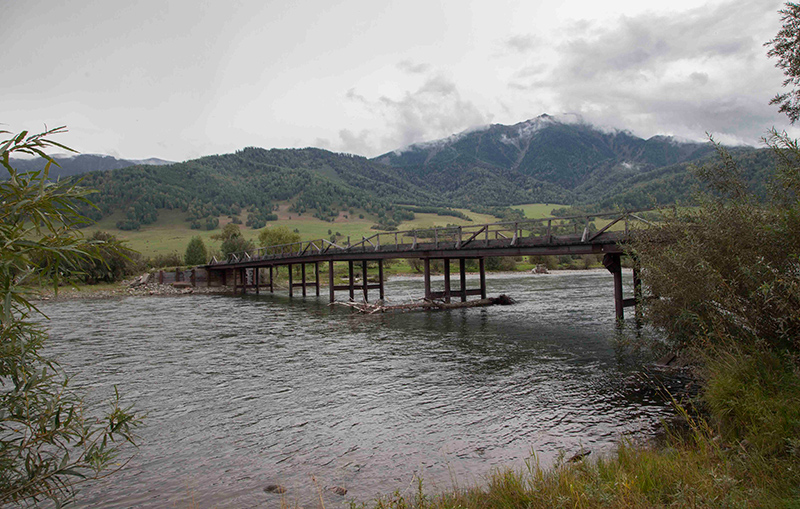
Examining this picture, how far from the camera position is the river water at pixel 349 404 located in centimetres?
784

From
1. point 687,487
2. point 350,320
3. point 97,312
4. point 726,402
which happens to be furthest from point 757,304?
point 97,312

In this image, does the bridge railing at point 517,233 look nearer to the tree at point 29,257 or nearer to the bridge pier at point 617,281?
the bridge pier at point 617,281

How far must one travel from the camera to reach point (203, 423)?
1069 centimetres

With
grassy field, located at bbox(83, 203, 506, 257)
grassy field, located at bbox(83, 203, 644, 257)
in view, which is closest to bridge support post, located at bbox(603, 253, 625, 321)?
grassy field, located at bbox(83, 203, 644, 257)

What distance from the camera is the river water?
7.84 metres

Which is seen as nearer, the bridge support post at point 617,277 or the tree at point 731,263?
the tree at point 731,263

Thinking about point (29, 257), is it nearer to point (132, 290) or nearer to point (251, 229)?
point (132, 290)

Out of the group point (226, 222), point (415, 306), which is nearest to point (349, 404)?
point (415, 306)

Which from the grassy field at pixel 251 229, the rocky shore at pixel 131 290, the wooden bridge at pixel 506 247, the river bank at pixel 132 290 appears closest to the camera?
the wooden bridge at pixel 506 247

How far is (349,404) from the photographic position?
11.8 metres

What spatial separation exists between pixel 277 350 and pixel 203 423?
8928mm

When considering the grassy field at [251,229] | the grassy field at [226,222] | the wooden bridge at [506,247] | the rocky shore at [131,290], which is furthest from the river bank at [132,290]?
the grassy field at [226,222]

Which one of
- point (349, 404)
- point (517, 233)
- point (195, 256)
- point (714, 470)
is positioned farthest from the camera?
point (195, 256)

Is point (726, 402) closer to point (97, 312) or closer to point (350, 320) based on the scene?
point (350, 320)
